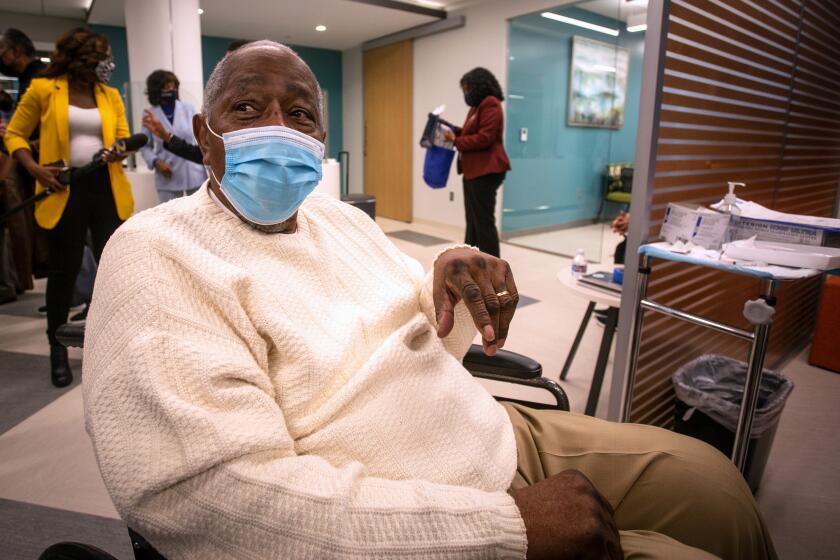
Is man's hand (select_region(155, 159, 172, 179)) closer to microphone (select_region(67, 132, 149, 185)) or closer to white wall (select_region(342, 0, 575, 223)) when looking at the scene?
microphone (select_region(67, 132, 149, 185))

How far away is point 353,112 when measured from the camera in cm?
845

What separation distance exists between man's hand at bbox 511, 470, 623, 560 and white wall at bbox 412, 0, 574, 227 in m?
5.27

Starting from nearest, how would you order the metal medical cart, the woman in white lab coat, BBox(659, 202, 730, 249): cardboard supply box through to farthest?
the metal medical cart, BBox(659, 202, 730, 249): cardboard supply box, the woman in white lab coat

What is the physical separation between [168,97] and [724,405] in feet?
10.8

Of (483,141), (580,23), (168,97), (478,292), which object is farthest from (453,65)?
(478,292)

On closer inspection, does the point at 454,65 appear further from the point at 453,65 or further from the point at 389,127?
the point at 389,127

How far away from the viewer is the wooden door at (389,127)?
7.13m

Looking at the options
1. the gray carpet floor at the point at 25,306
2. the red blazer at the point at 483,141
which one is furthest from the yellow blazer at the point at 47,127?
the red blazer at the point at 483,141

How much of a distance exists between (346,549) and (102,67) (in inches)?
96.8

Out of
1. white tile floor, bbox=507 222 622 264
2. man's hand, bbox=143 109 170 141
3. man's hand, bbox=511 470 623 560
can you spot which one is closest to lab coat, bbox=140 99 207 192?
man's hand, bbox=143 109 170 141

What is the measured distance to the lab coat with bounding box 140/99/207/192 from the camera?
3.29 m

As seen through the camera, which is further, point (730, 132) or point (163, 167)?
point (163, 167)

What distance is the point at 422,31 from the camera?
6559 millimetres

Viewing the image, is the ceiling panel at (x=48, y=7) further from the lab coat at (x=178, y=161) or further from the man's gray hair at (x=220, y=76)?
the man's gray hair at (x=220, y=76)
